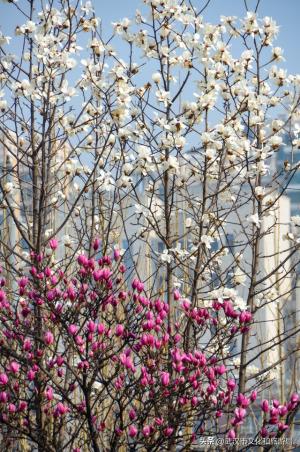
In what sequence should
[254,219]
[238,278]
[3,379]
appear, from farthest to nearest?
1. [238,278]
2. [254,219]
3. [3,379]

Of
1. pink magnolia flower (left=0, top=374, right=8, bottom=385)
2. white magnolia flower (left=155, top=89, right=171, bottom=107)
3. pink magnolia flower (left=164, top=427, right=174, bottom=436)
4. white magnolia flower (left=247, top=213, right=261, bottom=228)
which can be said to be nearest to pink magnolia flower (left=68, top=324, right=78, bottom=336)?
pink magnolia flower (left=0, top=374, right=8, bottom=385)

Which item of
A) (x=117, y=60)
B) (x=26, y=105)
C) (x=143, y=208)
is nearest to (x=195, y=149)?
(x=143, y=208)

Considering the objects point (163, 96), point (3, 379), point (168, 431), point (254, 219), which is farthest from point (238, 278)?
point (3, 379)

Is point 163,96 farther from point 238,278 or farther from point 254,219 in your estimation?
point 238,278

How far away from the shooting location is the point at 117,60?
276 centimetres

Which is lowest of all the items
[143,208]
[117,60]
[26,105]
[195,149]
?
[143,208]

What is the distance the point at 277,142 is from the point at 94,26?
2.84ft

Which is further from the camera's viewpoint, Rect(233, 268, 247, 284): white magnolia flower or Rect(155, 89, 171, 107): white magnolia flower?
Rect(233, 268, 247, 284): white magnolia flower

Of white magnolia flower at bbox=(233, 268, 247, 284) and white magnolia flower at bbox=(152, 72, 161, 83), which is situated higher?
white magnolia flower at bbox=(152, 72, 161, 83)

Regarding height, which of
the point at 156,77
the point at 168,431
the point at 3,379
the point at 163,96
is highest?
the point at 156,77

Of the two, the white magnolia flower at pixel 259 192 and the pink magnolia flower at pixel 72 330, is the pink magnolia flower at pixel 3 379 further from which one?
the white magnolia flower at pixel 259 192

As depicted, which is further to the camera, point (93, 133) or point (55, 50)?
point (93, 133)

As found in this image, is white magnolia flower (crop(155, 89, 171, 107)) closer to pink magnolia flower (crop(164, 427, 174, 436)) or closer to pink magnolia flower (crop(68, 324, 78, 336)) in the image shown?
pink magnolia flower (crop(68, 324, 78, 336))

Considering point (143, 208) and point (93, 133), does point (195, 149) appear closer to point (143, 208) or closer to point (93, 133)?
point (143, 208)
